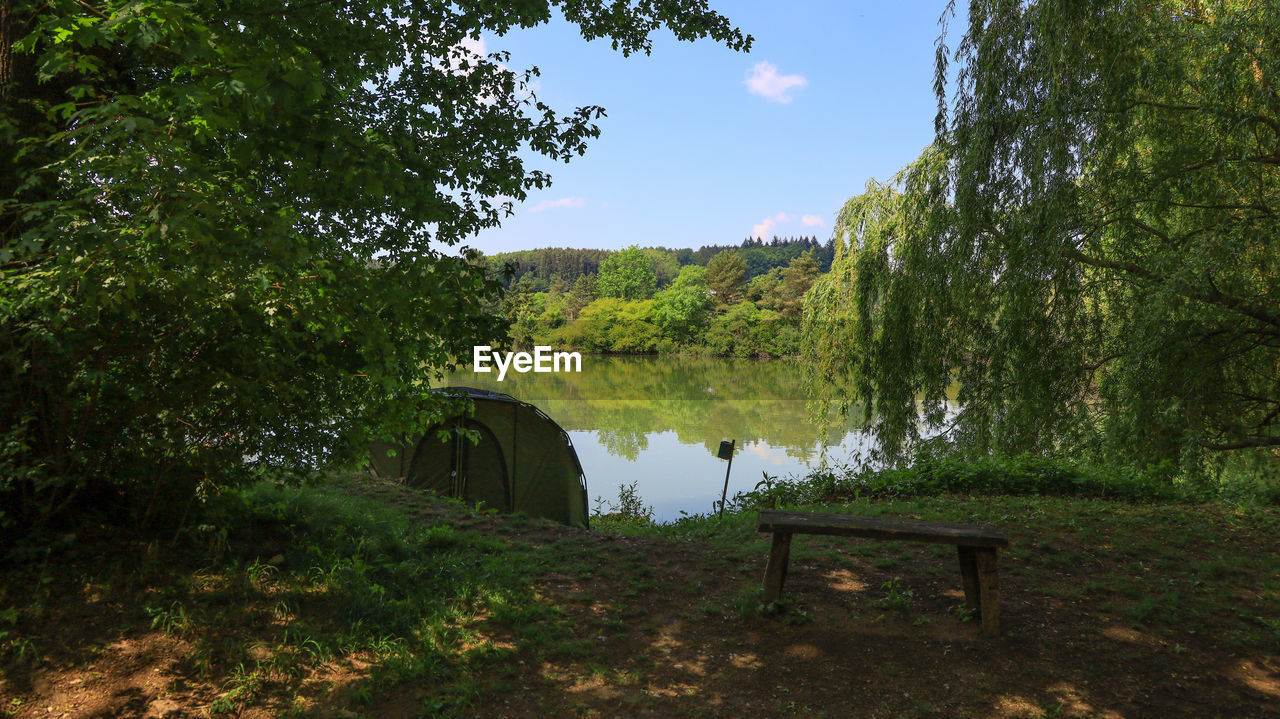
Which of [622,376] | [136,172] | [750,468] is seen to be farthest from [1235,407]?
[622,376]

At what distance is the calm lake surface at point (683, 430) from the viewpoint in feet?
46.8

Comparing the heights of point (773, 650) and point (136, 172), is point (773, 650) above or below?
below

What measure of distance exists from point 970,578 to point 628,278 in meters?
74.6

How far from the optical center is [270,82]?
275cm

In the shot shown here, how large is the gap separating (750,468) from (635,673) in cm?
1175

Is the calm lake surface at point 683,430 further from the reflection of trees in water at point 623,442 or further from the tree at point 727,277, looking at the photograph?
the tree at point 727,277

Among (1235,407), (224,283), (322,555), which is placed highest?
(224,283)

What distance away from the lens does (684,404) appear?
26.7 metres

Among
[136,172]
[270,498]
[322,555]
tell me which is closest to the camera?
[136,172]

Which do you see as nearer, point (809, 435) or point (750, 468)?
point (750, 468)

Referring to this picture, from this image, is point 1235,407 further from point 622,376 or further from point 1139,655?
point 622,376

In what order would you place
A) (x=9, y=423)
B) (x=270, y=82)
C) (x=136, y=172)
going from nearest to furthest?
1. (x=270, y=82)
2. (x=136, y=172)
3. (x=9, y=423)

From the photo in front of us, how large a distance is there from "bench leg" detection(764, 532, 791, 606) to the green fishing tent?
4.90 m

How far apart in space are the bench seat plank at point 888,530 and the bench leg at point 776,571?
8.1 inches
